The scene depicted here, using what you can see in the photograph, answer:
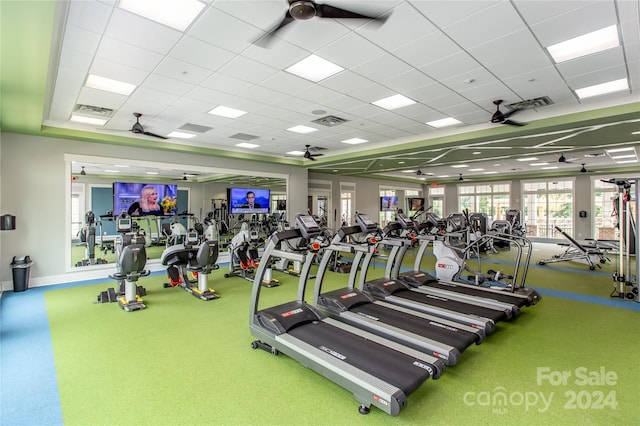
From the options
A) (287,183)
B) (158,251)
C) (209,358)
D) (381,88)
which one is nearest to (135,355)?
(209,358)

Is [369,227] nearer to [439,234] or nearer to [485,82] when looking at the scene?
[439,234]

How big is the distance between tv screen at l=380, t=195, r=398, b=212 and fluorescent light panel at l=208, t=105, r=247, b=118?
35.4 feet

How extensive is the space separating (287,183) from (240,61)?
657cm

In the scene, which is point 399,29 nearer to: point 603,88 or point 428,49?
point 428,49

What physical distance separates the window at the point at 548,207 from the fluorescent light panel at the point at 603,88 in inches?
436

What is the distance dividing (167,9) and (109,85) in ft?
7.29

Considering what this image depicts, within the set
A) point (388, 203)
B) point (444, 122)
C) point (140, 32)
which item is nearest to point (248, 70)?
point (140, 32)

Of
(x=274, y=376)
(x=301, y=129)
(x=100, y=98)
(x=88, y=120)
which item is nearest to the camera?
(x=274, y=376)

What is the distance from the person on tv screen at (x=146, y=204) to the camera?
7.79 m

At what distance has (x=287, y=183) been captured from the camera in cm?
1011

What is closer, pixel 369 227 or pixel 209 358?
pixel 209 358

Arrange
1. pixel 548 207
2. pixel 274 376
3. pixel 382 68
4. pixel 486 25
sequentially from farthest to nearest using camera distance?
pixel 548 207
pixel 382 68
pixel 486 25
pixel 274 376

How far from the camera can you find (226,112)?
17.7 ft

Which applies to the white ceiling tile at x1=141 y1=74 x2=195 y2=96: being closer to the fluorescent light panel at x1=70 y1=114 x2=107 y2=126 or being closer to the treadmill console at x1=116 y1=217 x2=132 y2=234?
the fluorescent light panel at x1=70 y1=114 x2=107 y2=126
